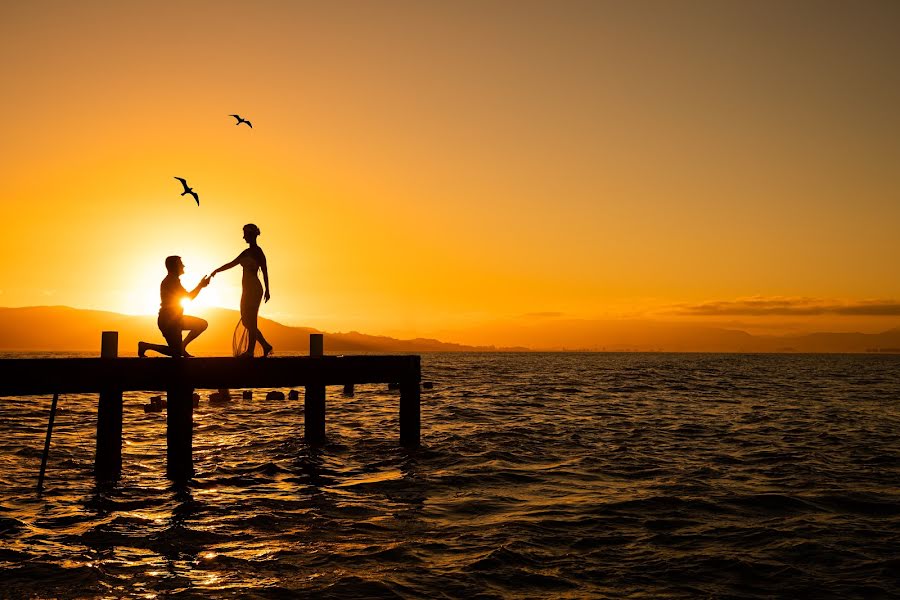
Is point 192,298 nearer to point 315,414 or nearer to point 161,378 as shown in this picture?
point 161,378

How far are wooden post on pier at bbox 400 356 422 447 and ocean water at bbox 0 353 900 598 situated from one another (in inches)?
26.9

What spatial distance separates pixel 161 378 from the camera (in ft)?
40.3

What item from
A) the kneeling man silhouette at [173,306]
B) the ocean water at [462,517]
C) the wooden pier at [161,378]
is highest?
the kneeling man silhouette at [173,306]

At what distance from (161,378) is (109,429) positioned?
65.6 inches

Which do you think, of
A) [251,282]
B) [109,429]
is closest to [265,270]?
[251,282]

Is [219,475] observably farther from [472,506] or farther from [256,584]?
[256,584]

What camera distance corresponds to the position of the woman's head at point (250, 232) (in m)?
13.6

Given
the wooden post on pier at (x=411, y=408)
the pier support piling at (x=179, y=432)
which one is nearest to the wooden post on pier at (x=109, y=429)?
the pier support piling at (x=179, y=432)

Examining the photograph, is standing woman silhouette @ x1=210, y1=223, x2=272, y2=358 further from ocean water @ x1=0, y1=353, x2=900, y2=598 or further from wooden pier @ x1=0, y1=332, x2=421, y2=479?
ocean water @ x1=0, y1=353, x2=900, y2=598

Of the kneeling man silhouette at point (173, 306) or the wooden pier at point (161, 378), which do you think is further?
the kneeling man silhouette at point (173, 306)

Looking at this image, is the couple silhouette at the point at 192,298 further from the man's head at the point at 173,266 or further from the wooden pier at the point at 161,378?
the wooden pier at the point at 161,378

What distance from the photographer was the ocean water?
7.81 m

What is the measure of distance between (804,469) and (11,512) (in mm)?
14883

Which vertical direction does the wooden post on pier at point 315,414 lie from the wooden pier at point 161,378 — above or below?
below
